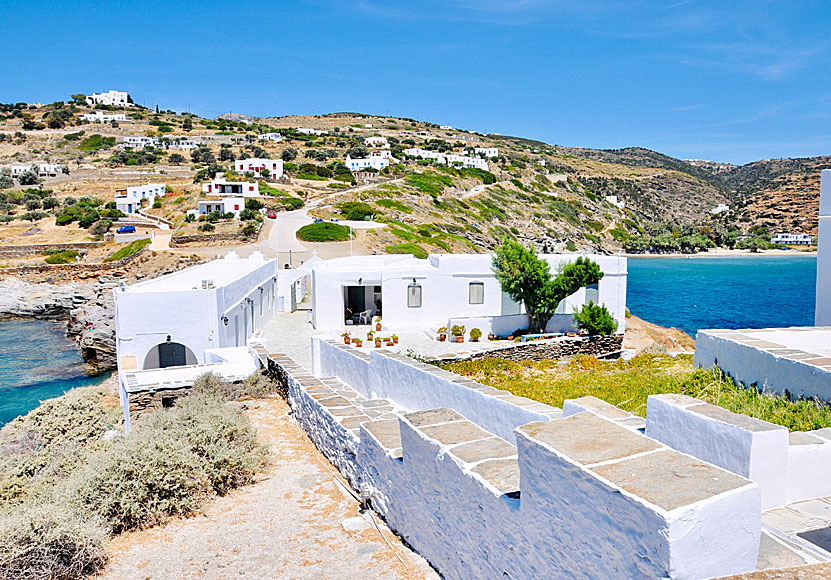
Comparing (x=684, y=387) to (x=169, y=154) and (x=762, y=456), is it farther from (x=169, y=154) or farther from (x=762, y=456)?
(x=169, y=154)

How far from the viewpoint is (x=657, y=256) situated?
100500mm

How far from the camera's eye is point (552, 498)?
300cm

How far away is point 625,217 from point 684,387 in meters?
104

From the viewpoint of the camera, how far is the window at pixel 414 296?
2045 cm

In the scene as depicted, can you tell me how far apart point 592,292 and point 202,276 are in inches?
521

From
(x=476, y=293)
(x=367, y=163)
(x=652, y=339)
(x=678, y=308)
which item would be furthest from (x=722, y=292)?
(x=476, y=293)

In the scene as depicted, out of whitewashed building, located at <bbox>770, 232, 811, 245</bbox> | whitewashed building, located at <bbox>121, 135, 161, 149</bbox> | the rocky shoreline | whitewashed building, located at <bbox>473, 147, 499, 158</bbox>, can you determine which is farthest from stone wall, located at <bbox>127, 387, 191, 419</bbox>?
whitewashed building, located at <bbox>770, 232, 811, 245</bbox>

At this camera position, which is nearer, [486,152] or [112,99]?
[486,152]

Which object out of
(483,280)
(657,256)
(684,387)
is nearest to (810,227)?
(657,256)

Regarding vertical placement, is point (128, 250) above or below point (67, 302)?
above

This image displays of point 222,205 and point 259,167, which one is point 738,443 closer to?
point 222,205

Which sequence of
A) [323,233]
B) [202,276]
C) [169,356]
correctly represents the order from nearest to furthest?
[169,356], [202,276], [323,233]

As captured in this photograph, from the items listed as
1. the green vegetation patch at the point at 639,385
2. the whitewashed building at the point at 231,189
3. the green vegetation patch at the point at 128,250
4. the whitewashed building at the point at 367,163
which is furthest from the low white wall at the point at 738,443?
the whitewashed building at the point at 367,163

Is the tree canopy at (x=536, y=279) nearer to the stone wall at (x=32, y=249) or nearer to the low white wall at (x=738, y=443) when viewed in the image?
the low white wall at (x=738, y=443)
